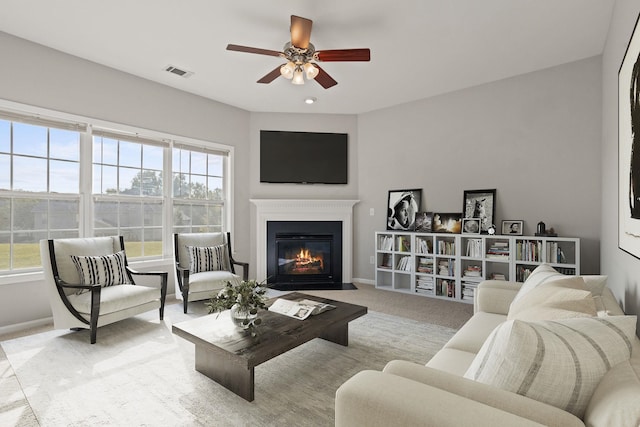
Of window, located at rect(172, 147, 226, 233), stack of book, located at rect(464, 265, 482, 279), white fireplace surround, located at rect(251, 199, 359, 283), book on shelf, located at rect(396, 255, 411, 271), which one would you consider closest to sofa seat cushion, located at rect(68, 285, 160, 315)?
window, located at rect(172, 147, 226, 233)

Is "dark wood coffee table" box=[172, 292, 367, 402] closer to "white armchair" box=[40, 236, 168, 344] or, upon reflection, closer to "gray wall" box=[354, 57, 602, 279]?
"white armchair" box=[40, 236, 168, 344]

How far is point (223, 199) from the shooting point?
17.3 ft

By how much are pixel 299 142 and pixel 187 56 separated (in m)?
2.23

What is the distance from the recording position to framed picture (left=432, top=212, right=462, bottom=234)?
4.54 meters

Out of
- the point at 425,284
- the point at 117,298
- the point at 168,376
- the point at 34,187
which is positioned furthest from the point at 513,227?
the point at 34,187

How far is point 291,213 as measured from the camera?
539cm

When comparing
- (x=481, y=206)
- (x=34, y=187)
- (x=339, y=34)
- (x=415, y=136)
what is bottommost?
(x=481, y=206)

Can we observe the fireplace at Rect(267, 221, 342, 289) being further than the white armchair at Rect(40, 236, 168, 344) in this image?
Yes

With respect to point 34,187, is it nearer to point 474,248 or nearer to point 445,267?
point 445,267

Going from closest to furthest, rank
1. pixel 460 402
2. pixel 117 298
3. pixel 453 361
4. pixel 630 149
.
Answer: pixel 460 402
pixel 453 361
pixel 630 149
pixel 117 298

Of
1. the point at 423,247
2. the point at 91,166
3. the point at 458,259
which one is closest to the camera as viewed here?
the point at 91,166

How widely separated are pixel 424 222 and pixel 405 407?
4073 millimetres

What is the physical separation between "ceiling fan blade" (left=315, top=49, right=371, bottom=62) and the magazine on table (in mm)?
2114

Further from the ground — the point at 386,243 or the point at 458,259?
the point at 386,243
